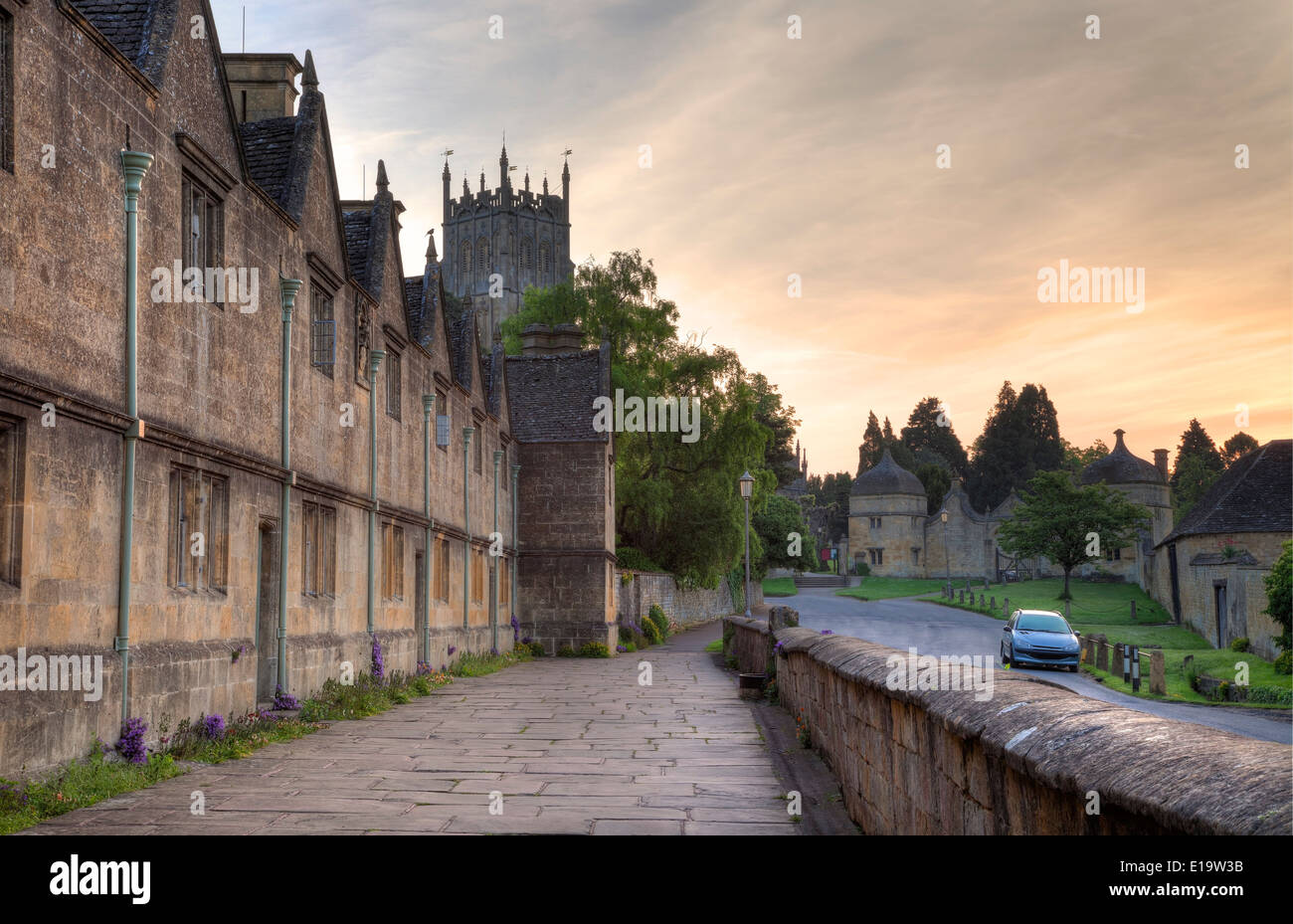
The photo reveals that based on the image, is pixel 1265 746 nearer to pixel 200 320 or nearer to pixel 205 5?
pixel 200 320

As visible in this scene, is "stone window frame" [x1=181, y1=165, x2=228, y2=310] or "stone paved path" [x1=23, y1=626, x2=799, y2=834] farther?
"stone window frame" [x1=181, y1=165, x2=228, y2=310]

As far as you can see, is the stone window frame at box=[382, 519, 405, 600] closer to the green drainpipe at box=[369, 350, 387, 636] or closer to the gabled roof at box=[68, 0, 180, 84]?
the green drainpipe at box=[369, 350, 387, 636]

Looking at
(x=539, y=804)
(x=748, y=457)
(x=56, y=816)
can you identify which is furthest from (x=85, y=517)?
(x=748, y=457)

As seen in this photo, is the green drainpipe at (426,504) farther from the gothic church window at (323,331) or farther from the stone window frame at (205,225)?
the stone window frame at (205,225)

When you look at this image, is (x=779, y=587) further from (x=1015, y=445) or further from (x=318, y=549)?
(x=318, y=549)

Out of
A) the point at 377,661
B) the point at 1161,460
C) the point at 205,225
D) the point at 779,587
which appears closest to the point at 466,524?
the point at 377,661

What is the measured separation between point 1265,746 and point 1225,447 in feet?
438

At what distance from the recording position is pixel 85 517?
9625 mm

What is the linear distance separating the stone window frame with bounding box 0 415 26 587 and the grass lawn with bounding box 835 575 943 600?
6786cm

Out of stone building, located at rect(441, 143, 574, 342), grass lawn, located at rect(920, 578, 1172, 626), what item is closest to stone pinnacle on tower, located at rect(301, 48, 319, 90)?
grass lawn, located at rect(920, 578, 1172, 626)

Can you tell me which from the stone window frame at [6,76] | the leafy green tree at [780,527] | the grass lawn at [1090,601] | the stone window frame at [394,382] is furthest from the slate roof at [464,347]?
the leafy green tree at [780,527]

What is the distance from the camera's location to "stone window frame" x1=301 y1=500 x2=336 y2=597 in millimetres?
15797

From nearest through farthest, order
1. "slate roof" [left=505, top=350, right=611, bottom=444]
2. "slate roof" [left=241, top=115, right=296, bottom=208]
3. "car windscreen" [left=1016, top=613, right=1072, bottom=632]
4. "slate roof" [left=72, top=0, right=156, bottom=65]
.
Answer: "slate roof" [left=72, top=0, right=156, bottom=65] → "slate roof" [left=241, top=115, right=296, bottom=208] → "car windscreen" [left=1016, top=613, right=1072, bottom=632] → "slate roof" [left=505, top=350, right=611, bottom=444]

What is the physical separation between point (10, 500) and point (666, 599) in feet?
128
